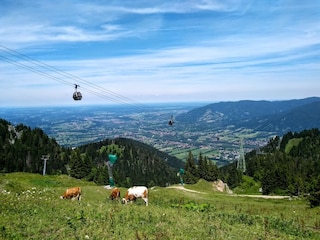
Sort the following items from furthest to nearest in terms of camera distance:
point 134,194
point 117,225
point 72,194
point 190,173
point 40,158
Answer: point 40,158 < point 190,173 < point 72,194 < point 134,194 < point 117,225

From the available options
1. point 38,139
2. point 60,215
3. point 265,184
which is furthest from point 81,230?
point 38,139

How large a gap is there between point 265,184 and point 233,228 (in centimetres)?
10098

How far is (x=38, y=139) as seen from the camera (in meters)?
160

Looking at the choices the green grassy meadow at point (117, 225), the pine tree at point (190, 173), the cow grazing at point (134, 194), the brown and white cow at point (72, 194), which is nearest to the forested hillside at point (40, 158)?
the pine tree at point (190, 173)

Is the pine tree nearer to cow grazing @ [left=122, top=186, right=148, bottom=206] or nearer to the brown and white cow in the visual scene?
cow grazing @ [left=122, top=186, right=148, bottom=206]

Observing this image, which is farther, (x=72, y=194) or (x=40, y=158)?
(x=40, y=158)

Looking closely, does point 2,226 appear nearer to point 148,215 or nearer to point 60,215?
point 60,215

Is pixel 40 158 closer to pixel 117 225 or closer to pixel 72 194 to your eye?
pixel 72 194

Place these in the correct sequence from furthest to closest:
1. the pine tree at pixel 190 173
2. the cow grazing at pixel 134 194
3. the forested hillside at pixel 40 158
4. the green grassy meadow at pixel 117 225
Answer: the forested hillside at pixel 40 158 < the pine tree at pixel 190 173 < the cow grazing at pixel 134 194 < the green grassy meadow at pixel 117 225

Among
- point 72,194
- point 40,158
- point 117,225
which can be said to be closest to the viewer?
point 117,225

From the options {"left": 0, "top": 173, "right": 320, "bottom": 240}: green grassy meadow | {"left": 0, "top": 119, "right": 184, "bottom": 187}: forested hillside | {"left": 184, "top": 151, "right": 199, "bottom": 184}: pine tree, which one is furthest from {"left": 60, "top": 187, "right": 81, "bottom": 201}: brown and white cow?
{"left": 184, "top": 151, "right": 199, "bottom": 184}: pine tree

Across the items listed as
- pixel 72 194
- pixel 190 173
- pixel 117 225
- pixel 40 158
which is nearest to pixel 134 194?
pixel 72 194

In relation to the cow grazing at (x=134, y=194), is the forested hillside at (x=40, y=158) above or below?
below

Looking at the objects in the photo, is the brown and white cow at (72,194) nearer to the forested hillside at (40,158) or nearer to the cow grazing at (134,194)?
the cow grazing at (134,194)
